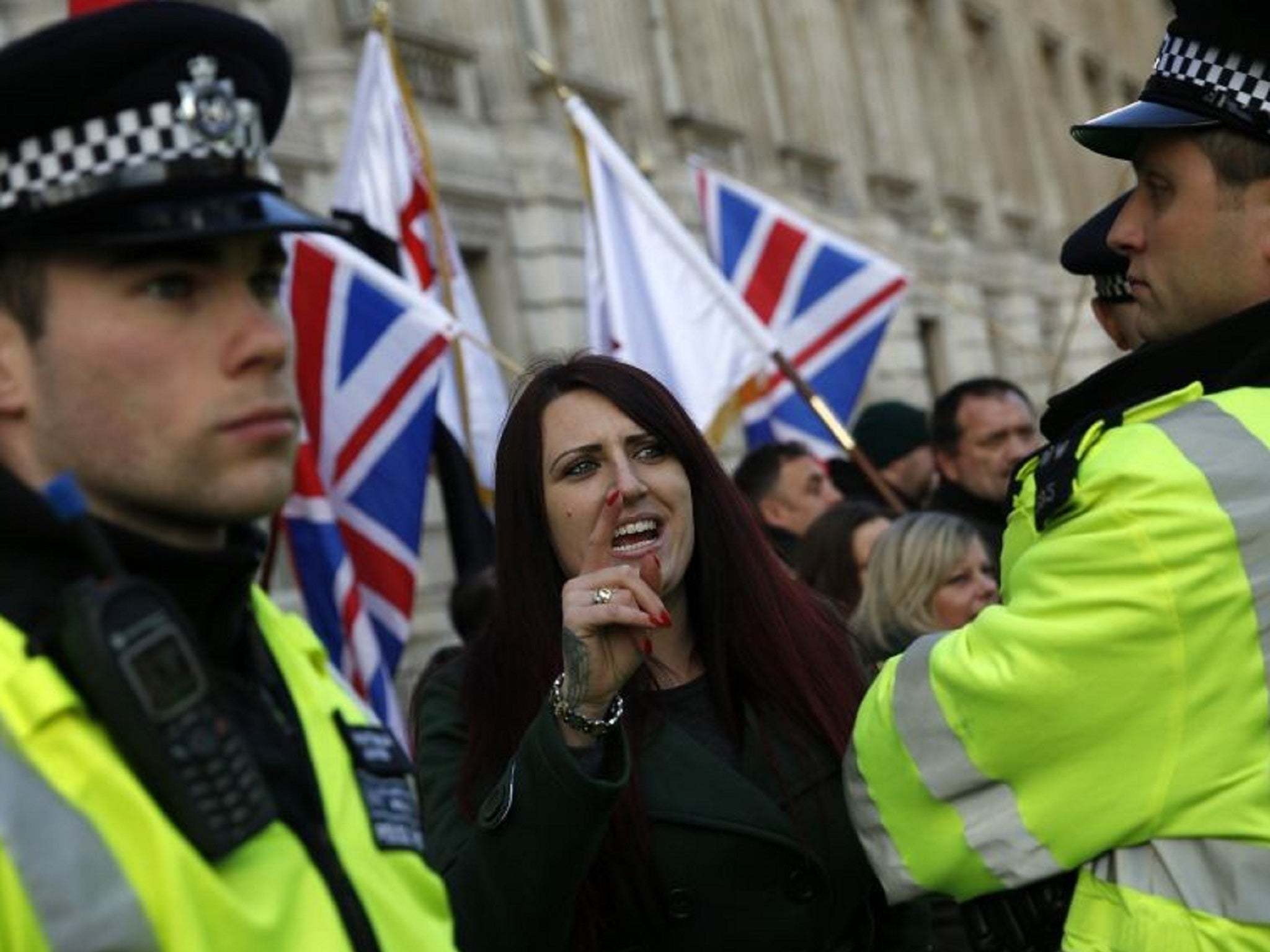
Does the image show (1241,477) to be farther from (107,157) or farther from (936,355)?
(936,355)

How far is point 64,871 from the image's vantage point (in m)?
1.65

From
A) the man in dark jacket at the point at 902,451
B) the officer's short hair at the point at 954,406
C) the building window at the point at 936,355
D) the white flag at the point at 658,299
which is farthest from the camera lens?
the building window at the point at 936,355

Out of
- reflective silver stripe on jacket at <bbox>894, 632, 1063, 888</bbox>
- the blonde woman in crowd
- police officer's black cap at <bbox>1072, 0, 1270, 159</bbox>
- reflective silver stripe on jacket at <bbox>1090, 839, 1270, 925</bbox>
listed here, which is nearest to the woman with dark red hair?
reflective silver stripe on jacket at <bbox>894, 632, 1063, 888</bbox>

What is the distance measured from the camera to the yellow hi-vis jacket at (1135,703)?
2467 millimetres

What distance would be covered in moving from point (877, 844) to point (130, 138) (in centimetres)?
128

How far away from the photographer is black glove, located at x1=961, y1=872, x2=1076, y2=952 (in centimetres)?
263

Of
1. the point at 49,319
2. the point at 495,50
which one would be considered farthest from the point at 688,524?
the point at 495,50

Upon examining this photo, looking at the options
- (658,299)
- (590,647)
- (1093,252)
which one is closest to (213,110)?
(590,647)

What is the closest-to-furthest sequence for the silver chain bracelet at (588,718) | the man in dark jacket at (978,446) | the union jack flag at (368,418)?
1. the silver chain bracelet at (588,718)
2. the union jack flag at (368,418)
3. the man in dark jacket at (978,446)

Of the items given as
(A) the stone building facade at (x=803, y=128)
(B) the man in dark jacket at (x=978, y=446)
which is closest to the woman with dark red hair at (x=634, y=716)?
(A) the stone building facade at (x=803, y=128)

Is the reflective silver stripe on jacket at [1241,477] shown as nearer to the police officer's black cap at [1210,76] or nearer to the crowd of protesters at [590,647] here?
the crowd of protesters at [590,647]

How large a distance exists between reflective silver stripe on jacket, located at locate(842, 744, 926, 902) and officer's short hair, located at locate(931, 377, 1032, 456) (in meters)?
4.48

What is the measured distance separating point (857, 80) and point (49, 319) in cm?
2361

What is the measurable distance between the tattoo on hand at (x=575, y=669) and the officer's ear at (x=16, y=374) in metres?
1.16
